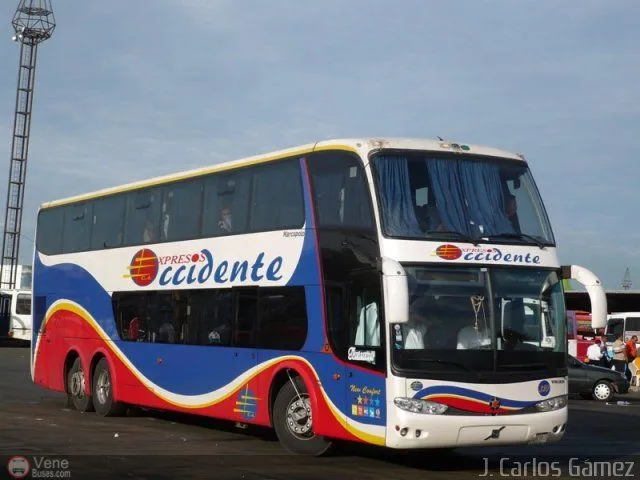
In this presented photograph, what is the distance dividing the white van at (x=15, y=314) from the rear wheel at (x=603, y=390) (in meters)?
36.6

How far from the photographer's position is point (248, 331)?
1533 cm

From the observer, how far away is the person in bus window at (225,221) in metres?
16.0

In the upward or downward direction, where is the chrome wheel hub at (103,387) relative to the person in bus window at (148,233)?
downward

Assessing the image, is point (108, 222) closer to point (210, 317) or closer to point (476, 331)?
point (210, 317)

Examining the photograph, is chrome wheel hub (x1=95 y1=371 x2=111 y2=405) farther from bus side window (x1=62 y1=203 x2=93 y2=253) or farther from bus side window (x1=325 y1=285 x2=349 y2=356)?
bus side window (x1=325 y1=285 x2=349 y2=356)

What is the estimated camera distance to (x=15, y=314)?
58.8m

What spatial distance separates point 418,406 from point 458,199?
2.64 m

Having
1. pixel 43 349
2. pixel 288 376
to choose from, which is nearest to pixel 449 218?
pixel 288 376

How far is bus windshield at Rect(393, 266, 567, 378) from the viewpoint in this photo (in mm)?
12422

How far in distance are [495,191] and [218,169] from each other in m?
4.82

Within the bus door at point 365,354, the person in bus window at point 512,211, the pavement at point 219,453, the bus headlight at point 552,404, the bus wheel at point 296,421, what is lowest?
the pavement at point 219,453

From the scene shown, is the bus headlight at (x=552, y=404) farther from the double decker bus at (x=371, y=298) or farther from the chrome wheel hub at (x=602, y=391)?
the chrome wheel hub at (x=602, y=391)

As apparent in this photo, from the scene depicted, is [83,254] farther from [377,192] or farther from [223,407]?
[377,192]

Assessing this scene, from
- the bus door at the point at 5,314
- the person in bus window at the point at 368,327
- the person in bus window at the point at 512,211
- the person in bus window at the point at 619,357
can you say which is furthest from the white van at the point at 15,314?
the person in bus window at the point at 512,211
